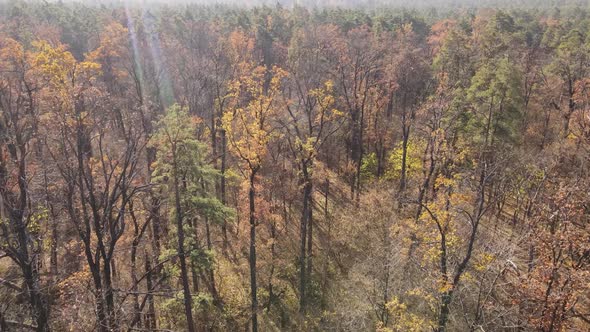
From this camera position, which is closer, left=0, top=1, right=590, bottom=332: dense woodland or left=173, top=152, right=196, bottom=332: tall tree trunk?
Answer: left=0, top=1, right=590, bottom=332: dense woodland

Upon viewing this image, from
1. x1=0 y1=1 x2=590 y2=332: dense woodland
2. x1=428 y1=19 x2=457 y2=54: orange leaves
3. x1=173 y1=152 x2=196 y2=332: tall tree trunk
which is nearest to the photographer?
x1=0 y1=1 x2=590 y2=332: dense woodland

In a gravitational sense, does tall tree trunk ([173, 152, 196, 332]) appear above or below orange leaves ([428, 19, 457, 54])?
below

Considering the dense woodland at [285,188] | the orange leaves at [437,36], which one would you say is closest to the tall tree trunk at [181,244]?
the dense woodland at [285,188]

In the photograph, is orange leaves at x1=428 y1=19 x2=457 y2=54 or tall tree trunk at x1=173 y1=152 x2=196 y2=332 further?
orange leaves at x1=428 y1=19 x2=457 y2=54

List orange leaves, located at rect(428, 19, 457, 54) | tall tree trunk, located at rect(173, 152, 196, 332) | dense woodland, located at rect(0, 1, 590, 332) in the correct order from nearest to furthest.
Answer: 1. dense woodland, located at rect(0, 1, 590, 332)
2. tall tree trunk, located at rect(173, 152, 196, 332)
3. orange leaves, located at rect(428, 19, 457, 54)

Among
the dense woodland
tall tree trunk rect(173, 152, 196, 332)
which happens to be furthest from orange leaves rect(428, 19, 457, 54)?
tall tree trunk rect(173, 152, 196, 332)

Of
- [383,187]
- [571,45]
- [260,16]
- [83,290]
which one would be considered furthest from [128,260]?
[571,45]

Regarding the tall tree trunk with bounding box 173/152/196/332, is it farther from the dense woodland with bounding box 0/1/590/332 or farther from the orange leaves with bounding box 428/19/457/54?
the orange leaves with bounding box 428/19/457/54

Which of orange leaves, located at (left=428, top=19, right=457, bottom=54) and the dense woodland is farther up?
orange leaves, located at (left=428, top=19, right=457, bottom=54)

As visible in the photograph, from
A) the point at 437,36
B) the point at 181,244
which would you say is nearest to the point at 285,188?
the point at 181,244
